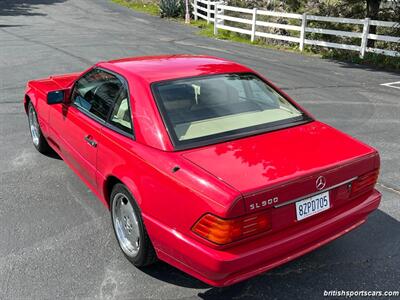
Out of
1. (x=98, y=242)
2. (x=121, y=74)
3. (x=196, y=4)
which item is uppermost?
(x=196, y=4)

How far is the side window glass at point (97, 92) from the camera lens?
12.5ft

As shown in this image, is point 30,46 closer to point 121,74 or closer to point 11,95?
point 11,95

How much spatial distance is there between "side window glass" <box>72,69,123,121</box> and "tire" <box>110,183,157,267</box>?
0.75m

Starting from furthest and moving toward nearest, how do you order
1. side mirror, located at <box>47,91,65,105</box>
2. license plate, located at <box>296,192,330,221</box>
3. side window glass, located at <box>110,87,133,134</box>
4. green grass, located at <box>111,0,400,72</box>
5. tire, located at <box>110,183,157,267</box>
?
green grass, located at <box>111,0,400,72</box> → side mirror, located at <box>47,91,65,105</box> → side window glass, located at <box>110,87,133,134</box> → tire, located at <box>110,183,157,267</box> → license plate, located at <box>296,192,330,221</box>

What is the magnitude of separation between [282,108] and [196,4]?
21852 mm

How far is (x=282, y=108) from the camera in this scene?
12.8 feet

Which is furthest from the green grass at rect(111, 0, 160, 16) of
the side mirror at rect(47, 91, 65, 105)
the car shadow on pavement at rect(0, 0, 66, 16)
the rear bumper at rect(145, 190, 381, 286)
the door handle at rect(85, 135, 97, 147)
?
the rear bumper at rect(145, 190, 381, 286)

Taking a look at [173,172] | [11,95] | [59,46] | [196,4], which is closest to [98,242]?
[173,172]

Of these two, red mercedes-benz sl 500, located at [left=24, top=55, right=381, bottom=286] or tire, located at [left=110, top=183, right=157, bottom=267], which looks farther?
tire, located at [left=110, top=183, right=157, bottom=267]

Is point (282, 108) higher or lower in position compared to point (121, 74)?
lower

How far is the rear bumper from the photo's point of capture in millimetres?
2643
